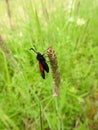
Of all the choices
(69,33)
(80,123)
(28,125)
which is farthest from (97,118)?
(69,33)

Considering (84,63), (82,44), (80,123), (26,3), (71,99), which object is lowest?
(80,123)

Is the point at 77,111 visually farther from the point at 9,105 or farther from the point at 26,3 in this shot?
the point at 26,3

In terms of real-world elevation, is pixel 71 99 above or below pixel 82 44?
below

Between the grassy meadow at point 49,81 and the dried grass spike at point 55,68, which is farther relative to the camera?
the grassy meadow at point 49,81

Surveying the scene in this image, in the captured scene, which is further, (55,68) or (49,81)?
(49,81)

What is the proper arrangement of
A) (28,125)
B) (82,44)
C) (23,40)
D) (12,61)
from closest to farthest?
(12,61)
(28,125)
(23,40)
(82,44)

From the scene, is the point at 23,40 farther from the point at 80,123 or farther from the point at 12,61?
the point at 12,61

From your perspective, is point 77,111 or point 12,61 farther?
point 77,111

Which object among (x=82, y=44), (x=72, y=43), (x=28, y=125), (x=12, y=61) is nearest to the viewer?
(x=12, y=61)

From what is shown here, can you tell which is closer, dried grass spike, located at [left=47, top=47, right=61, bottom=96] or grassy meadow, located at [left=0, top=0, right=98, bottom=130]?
dried grass spike, located at [left=47, top=47, right=61, bottom=96]
